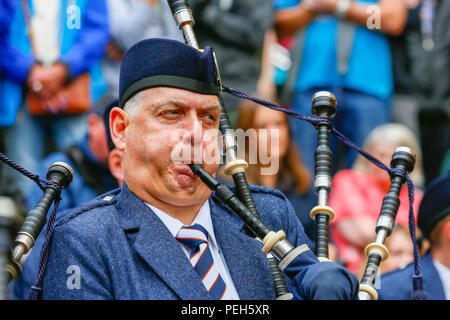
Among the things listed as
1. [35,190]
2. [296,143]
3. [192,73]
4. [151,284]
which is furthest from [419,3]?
[151,284]

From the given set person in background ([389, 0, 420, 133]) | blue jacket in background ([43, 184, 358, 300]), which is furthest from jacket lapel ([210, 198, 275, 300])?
person in background ([389, 0, 420, 133])

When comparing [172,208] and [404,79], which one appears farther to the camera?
[404,79]

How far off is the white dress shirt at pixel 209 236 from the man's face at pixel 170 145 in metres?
0.07

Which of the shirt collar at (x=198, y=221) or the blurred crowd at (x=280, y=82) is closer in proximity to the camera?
the shirt collar at (x=198, y=221)

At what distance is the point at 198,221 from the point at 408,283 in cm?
167

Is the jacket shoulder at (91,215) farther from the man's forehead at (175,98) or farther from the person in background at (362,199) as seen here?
the person in background at (362,199)

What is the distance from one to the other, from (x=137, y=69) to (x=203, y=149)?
1.30 ft

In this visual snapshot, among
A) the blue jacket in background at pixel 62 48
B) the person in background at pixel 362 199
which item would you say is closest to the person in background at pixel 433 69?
the person in background at pixel 362 199

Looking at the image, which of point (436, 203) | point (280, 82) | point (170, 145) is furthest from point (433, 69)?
point (170, 145)

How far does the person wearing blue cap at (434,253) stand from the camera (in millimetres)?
4363

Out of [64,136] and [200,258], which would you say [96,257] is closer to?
[200,258]

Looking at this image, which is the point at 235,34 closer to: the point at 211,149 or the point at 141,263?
the point at 211,149

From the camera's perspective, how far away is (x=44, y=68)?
218 inches
